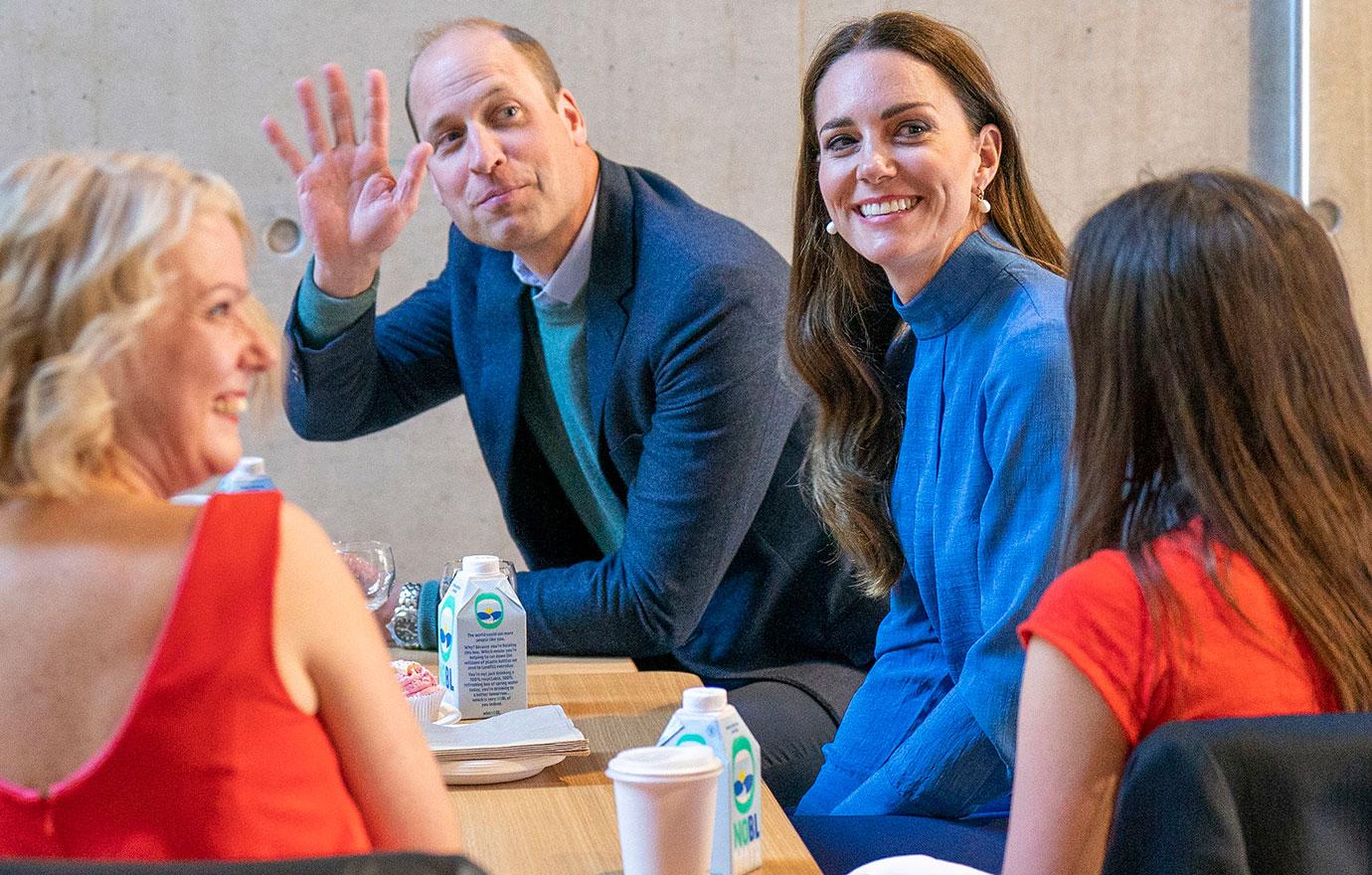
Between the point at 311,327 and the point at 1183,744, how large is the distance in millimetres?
1857

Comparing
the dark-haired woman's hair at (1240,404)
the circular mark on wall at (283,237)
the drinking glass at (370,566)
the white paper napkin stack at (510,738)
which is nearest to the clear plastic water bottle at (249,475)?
the drinking glass at (370,566)

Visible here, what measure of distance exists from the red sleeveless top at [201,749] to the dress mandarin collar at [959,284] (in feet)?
3.76

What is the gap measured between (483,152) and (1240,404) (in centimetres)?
156

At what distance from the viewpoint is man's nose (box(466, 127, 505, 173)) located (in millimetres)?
2385

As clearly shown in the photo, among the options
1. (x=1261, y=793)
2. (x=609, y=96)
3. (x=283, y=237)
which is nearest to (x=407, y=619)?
(x=1261, y=793)

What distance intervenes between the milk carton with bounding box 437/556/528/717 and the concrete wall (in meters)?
2.14

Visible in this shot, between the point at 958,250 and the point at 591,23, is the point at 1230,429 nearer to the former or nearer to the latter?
the point at 958,250

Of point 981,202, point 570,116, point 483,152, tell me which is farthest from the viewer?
point 570,116

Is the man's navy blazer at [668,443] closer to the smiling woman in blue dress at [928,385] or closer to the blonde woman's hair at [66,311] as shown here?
the smiling woman in blue dress at [928,385]

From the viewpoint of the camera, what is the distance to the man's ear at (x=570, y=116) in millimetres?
2508

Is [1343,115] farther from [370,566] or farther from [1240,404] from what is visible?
[1240,404]

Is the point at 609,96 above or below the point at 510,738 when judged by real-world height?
above

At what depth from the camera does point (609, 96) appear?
3.91 metres

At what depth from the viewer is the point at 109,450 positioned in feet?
3.02
